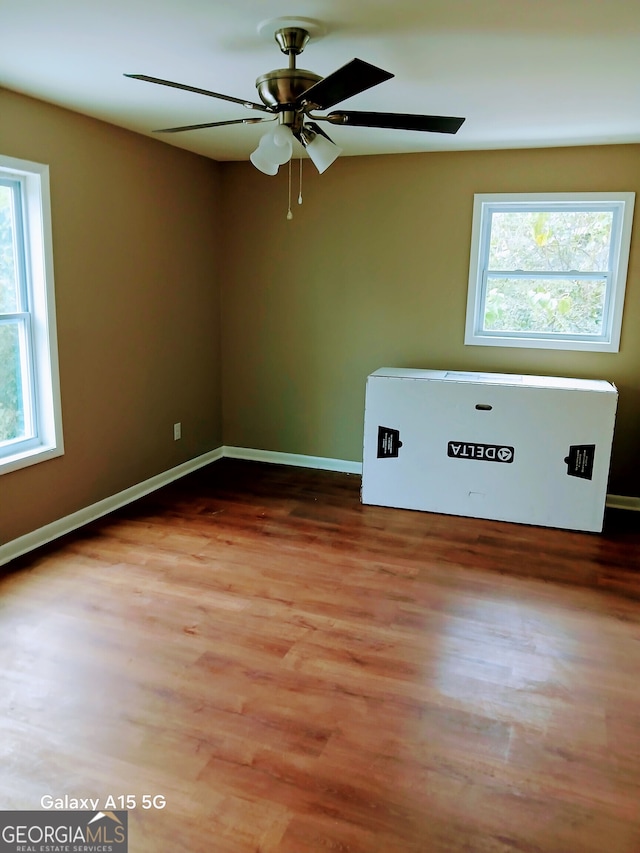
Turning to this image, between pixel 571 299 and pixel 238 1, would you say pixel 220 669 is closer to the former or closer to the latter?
pixel 238 1

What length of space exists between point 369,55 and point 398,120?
39 centimetres

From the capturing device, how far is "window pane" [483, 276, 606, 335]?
436cm

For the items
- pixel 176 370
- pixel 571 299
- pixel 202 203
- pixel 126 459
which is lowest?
pixel 126 459

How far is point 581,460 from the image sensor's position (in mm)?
3930

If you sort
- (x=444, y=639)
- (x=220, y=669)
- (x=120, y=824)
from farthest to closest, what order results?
(x=444, y=639), (x=220, y=669), (x=120, y=824)

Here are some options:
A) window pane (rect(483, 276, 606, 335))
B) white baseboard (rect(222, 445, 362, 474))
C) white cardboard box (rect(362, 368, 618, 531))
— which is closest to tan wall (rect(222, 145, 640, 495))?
white baseboard (rect(222, 445, 362, 474))

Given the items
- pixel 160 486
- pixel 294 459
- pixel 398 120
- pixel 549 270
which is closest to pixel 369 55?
pixel 398 120

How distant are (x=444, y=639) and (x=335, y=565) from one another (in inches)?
32.8

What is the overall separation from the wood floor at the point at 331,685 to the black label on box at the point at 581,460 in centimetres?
38

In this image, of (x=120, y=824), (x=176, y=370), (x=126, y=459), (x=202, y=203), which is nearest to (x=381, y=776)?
(x=120, y=824)

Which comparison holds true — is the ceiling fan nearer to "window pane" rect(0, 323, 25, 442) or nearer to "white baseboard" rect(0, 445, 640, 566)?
"window pane" rect(0, 323, 25, 442)

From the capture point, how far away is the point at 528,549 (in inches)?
146

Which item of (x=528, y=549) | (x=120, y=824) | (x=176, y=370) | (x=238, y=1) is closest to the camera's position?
(x=120, y=824)

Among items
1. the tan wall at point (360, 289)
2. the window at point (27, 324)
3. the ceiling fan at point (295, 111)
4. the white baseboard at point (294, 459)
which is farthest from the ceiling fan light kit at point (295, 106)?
the white baseboard at point (294, 459)
